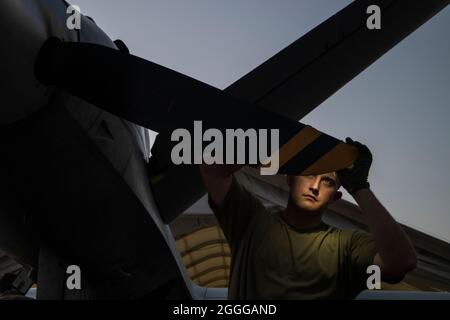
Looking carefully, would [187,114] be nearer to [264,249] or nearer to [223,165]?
[223,165]

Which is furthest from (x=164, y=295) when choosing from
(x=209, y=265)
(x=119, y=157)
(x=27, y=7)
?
(x=209, y=265)

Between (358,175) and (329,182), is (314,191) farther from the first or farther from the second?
(358,175)

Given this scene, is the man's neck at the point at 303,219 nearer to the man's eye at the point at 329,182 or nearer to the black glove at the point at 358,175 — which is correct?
the man's eye at the point at 329,182

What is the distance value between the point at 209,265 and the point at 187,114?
857 inches

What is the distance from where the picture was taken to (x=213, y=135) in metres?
3.25

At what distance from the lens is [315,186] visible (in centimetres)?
296

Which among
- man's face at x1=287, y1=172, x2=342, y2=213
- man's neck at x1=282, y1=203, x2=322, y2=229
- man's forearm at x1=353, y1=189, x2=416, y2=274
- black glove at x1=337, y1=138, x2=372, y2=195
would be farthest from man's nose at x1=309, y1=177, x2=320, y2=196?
man's forearm at x1=353, y1=189, x2=416, y2=274

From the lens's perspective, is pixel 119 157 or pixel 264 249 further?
pixel 119 157

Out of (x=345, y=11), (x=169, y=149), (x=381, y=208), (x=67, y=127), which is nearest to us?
(x=381, y=208)

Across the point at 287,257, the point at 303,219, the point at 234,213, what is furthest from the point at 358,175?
the point at 234,213

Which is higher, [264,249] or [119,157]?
[119,157]

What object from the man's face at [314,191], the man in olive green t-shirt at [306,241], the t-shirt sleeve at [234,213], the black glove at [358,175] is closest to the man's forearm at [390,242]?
the man in olive green t-shirt at [306,241]
